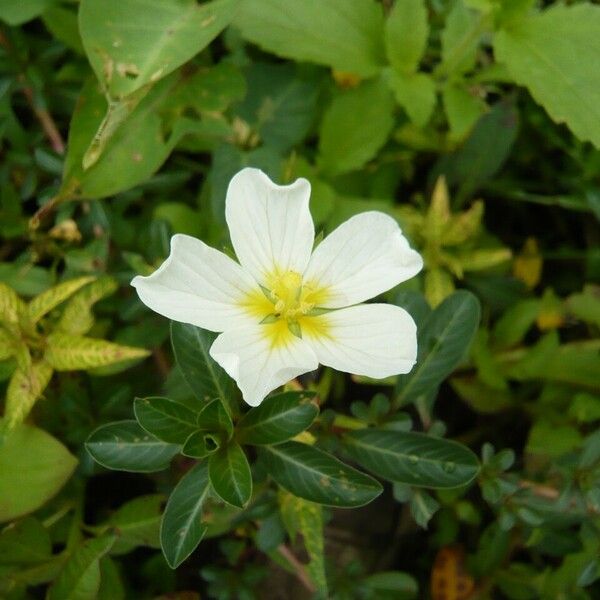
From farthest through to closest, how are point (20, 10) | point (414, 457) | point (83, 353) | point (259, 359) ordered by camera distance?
point (20, 10), point (83, 353), point (414, 457), point (259, 359)

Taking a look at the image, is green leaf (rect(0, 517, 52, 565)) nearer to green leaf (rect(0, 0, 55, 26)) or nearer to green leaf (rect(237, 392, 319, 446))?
green leaf (rect(237, 392, 319, 446))

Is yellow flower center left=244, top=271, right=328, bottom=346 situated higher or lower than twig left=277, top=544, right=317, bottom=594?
higher

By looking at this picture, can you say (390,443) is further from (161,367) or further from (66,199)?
(66,199)

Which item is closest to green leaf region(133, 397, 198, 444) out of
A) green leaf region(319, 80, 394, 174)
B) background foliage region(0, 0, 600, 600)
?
background foliage region(0, 0, 600, 600)

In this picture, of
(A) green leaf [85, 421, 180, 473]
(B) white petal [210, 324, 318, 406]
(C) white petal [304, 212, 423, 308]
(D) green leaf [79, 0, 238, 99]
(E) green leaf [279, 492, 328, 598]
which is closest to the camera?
(B) white petal [210, 324, 318, 406]

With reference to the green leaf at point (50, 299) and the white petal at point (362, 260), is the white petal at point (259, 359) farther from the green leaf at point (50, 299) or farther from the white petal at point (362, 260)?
the green leaf at point (50, 299)

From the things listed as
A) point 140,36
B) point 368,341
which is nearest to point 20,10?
point 140,36

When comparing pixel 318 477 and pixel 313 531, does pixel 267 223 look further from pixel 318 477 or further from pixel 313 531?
pixel 313 531
